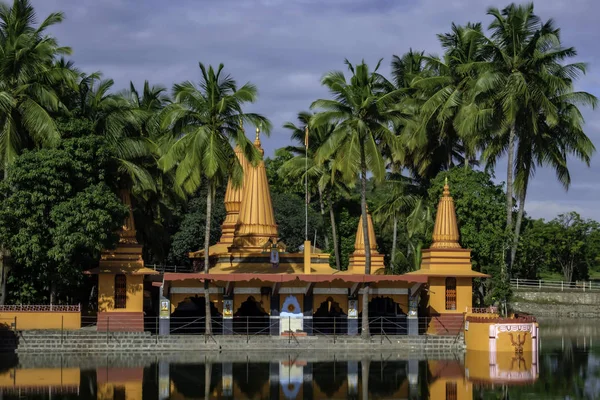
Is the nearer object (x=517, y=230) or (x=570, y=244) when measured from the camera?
(x=517, y=230)

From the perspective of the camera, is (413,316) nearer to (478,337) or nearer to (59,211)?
(478,337)

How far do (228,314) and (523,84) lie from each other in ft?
54.6

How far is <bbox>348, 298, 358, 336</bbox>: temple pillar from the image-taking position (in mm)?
38969

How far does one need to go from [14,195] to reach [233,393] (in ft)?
48.4

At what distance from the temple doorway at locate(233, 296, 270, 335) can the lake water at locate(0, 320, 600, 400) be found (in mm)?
3488

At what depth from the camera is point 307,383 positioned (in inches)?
1097

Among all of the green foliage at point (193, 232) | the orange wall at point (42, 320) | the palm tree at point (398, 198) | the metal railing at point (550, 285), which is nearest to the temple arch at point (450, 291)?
the palm tree at point (398, 198)

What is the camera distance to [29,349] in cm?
3544

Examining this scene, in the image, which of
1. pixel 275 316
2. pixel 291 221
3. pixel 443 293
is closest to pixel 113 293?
pixel 275 316

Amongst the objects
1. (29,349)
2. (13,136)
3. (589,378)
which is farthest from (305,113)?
(589,378)

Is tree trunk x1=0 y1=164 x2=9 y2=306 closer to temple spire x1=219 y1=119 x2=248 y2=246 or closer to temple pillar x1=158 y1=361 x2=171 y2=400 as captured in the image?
temple pillar x1=158 y1=361 x2=171 y2=400

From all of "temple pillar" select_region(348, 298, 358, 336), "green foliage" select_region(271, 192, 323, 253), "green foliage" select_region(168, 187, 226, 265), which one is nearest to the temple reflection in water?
"temple pillar" select_region(348, 298, 358, 336)

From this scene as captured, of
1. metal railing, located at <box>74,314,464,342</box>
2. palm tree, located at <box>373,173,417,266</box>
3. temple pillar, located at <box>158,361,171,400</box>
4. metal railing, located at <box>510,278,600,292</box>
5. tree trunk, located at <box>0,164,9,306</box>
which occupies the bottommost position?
temple pillar, located at <box>158,361,171,400</box>

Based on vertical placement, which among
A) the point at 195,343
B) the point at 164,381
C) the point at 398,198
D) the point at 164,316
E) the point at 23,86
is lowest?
the point at 164,381
